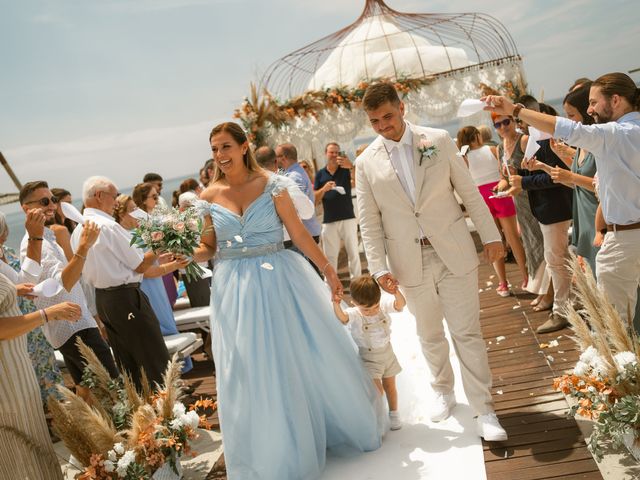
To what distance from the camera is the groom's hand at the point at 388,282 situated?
397 centimetres

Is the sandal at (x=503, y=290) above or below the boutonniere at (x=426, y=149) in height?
below

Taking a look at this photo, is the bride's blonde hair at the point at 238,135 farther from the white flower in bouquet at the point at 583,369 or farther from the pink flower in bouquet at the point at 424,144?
the white flower in bouquet at the point at 583,369

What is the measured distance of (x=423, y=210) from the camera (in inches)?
157

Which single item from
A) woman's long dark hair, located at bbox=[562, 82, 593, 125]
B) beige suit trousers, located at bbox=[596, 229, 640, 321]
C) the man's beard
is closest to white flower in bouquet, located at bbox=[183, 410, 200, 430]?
beige suit trousers, located at bbox=[596, 229, 640, 321]

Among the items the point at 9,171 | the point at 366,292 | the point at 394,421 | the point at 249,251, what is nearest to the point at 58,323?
the point at 249,251

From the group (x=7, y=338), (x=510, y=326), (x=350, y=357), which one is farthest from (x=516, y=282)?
(x=7, y=338)

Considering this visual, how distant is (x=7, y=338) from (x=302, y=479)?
74.8 inches

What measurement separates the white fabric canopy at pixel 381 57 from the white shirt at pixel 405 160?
8094 mm

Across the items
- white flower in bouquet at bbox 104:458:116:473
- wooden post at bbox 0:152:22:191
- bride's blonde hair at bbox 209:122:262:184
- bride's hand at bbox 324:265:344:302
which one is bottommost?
white flower in bouquet at bbox 104:458:116:473

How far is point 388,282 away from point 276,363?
87 centimetres

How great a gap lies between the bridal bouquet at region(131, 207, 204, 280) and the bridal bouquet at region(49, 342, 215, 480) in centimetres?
73

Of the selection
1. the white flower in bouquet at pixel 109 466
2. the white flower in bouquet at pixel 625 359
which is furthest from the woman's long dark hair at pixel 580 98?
the white flower in bouquet at pixel 109 466

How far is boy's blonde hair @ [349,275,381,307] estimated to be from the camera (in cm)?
426

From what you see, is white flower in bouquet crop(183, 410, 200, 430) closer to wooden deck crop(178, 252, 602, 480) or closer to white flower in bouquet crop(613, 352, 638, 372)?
wooden deck crop(178, 252, 602, 480)
